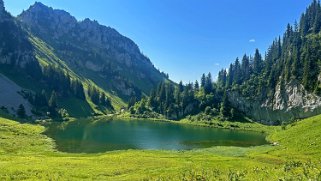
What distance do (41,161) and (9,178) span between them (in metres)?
15.5

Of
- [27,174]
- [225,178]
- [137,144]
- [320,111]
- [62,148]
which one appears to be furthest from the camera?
[320,111]

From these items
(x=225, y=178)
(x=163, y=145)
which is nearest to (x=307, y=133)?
(x=163, y=145)

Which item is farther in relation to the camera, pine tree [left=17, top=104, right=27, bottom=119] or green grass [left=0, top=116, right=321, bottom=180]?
pine tree [left=17, top=104, right=27, bottom=119]

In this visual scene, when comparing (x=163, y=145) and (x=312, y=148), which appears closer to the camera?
(x=312, y=148)

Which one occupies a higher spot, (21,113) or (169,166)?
(21,113)

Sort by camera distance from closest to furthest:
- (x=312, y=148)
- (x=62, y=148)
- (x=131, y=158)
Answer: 1. (x=131, y=158)
2. (x=312, y=148)
3. (x=62, y=148)

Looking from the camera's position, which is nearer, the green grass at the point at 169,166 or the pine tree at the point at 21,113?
the green grass at the point at 169,166

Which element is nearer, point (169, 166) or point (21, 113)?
point (169, 166)

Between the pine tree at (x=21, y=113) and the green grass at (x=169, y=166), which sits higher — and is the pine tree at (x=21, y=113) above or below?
above

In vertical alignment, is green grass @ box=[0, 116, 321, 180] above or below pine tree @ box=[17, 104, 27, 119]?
below

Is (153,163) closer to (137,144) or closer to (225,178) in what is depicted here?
(225,178)

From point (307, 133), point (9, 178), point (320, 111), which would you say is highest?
point (320, 111)

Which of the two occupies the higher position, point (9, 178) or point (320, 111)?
point (320, 111)

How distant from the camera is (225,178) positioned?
49156 millimetres
